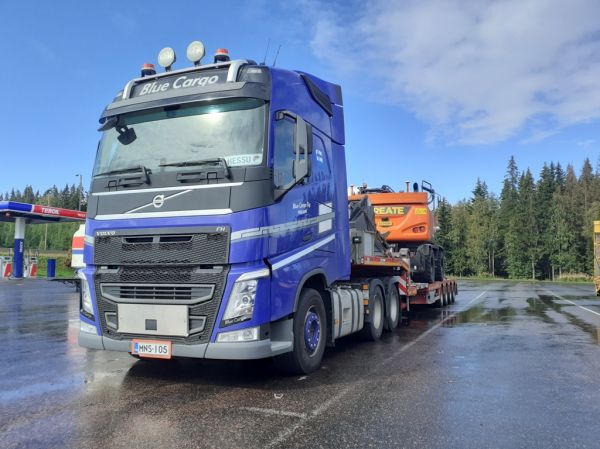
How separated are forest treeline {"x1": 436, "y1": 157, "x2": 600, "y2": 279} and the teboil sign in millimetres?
59758

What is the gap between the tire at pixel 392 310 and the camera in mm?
10091

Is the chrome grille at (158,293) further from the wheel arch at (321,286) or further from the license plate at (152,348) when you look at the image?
the wheel arch at (321,286)

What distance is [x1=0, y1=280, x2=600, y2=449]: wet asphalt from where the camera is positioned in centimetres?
395

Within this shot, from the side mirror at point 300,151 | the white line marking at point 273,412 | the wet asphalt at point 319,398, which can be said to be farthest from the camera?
the side mirror at point 300,151

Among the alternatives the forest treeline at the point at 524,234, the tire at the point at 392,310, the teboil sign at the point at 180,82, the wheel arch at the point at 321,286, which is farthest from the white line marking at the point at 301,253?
the forest treeline at the point at 524,234

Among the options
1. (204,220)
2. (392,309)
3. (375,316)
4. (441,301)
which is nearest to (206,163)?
(204,220)

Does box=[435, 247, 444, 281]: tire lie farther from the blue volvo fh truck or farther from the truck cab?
the truck cab

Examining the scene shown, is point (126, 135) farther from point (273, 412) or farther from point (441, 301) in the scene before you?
point (441, 301)

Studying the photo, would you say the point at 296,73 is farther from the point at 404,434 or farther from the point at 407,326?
the point at 407,326

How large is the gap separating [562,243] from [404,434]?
71.5 metres

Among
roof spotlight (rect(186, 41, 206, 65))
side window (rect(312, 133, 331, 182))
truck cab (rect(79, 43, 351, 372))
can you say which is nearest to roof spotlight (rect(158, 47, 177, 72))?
roof spotlight (rect(186, 41, 206, 65))

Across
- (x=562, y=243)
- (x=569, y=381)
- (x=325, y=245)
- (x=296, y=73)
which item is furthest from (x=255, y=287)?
(x=562, y=243)

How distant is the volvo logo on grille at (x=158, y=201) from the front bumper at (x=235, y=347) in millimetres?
1480

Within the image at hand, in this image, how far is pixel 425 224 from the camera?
1414cm
